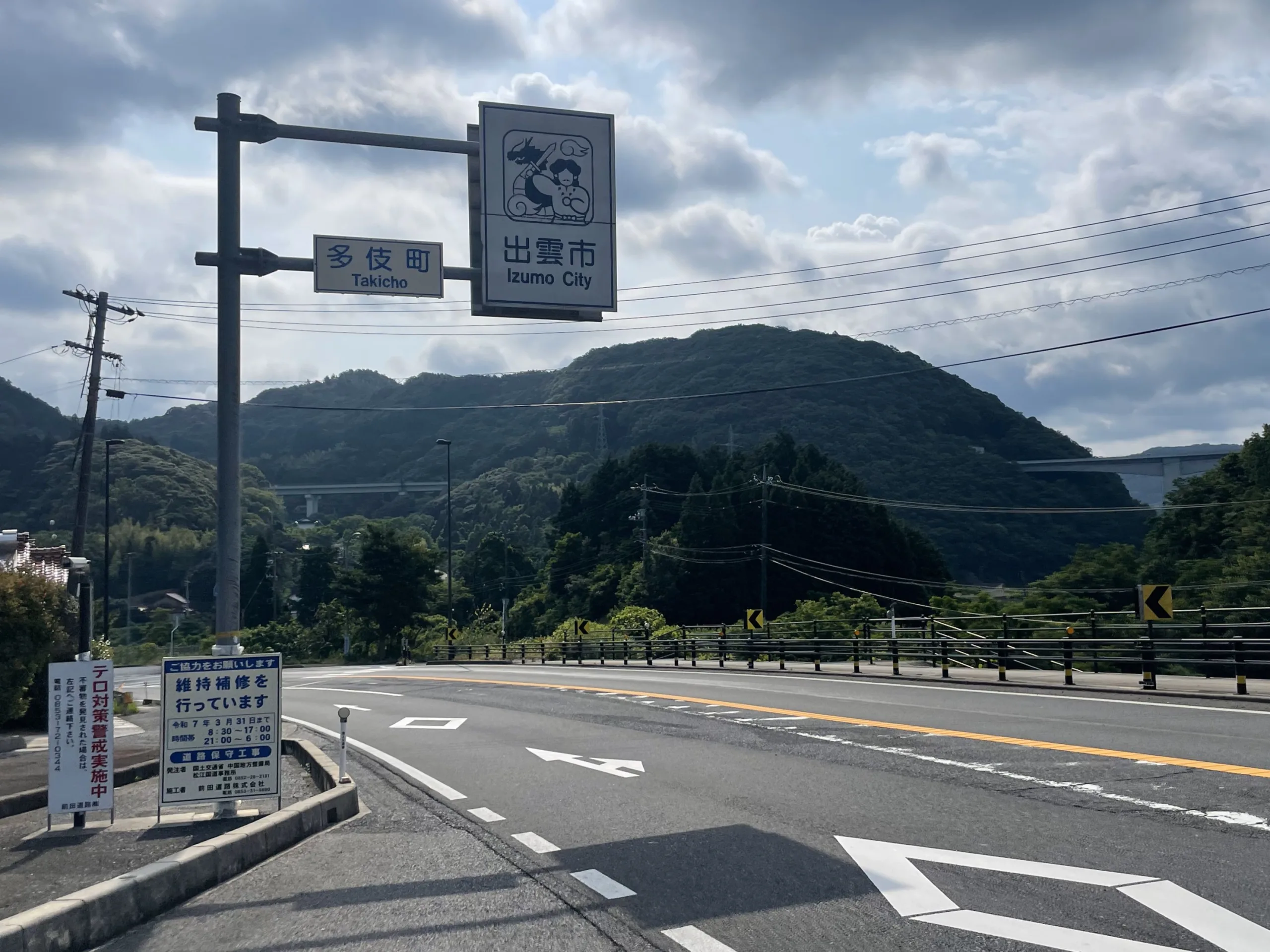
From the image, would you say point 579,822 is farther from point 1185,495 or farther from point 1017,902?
point 1185,495

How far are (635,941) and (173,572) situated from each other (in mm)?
103814

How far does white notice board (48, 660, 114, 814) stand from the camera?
8781 mm

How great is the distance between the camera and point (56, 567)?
27344 mm

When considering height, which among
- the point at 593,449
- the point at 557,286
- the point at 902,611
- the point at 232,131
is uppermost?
the point at 593,449

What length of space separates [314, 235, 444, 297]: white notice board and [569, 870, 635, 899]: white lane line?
6.56m

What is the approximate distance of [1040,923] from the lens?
218 inches

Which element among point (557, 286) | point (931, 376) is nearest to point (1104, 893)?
point (557, 286)

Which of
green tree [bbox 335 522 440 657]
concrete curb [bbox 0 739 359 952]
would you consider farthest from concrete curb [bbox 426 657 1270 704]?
green tree [bbox 335 522 440 657]

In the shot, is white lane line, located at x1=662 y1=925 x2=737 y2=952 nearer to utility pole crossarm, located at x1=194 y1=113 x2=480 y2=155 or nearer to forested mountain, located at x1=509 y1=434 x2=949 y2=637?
utility pole crossarm, located at x1=194 y1=113 x2=480 y2=155

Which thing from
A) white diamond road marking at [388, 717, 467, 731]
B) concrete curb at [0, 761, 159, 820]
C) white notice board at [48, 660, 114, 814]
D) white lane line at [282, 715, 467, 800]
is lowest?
white diamond road marking at [388, 717, 467, 731]

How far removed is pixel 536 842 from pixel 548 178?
7.32 metres

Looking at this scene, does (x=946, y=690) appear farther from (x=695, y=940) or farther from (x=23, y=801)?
(x=695, y=940)

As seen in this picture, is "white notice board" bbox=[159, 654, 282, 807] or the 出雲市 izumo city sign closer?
"white notice board" bbox=[159, 654, 282, 807]

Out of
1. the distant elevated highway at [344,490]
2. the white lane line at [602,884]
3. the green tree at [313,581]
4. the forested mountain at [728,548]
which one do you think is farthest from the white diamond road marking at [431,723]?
the distant elevated highway at [344,490]
